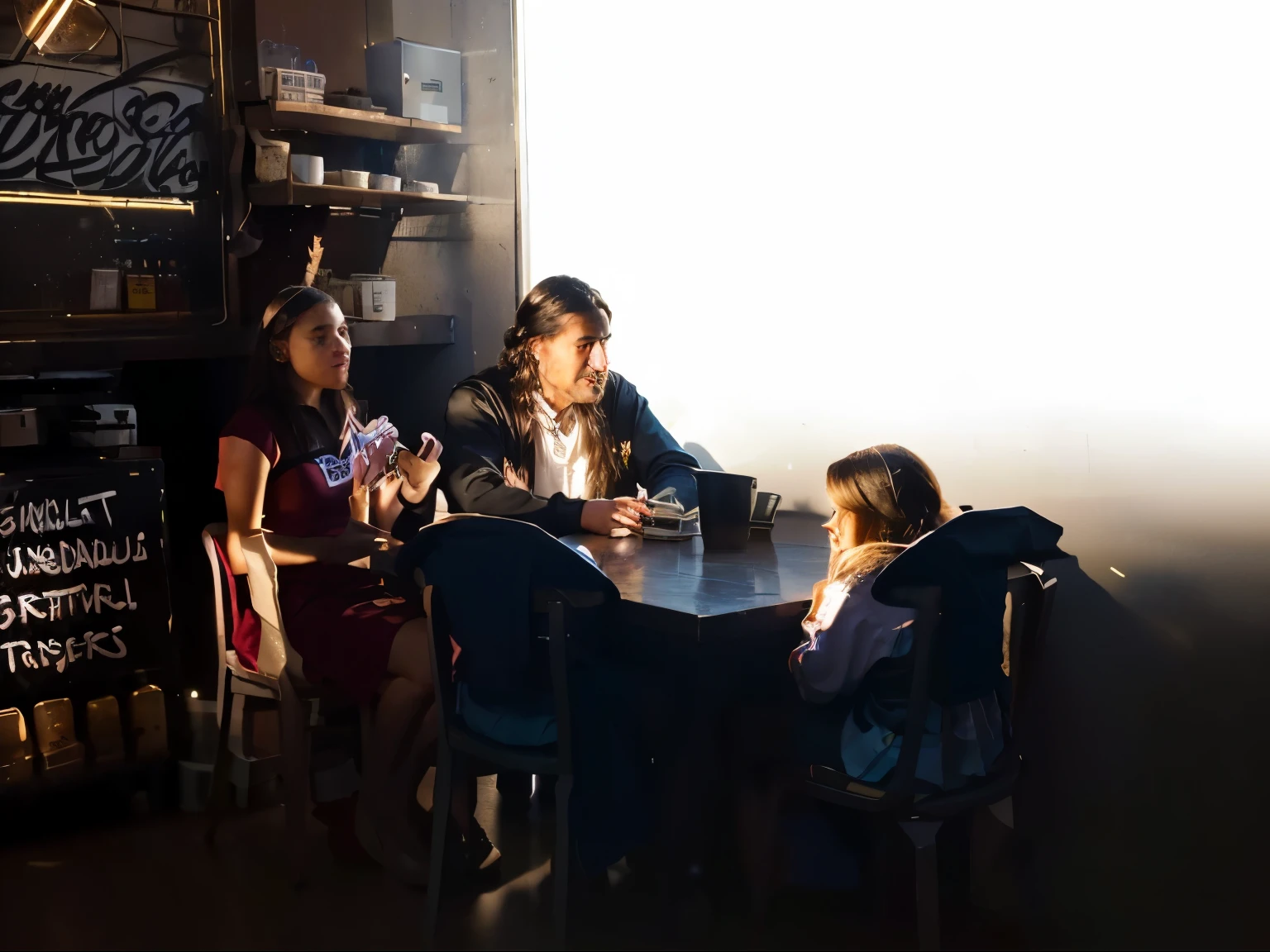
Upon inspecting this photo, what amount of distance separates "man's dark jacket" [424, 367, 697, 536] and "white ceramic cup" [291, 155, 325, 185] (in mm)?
756

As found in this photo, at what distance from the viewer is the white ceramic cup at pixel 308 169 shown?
10.6 ft

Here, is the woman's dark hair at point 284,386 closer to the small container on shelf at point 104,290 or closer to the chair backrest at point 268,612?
the chair backrest at point 268,612

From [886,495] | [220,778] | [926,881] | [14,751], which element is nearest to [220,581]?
[220,778]

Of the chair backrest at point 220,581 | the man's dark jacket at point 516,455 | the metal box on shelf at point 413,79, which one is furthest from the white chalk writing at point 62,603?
the metal box on shelf at point 413,79

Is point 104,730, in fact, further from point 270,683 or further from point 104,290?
point 104,290

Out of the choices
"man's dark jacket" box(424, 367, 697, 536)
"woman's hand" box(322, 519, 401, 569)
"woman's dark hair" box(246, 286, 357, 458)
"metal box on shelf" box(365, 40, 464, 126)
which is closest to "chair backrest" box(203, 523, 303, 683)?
"woman's hand" box(322, 519, 401, 569)

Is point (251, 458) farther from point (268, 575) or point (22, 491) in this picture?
point (22, 491)

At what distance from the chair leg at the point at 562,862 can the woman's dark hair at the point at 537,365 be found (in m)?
1.15

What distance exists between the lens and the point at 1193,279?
2.45 meters

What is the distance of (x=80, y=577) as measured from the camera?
289 cm

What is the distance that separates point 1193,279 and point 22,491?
8.75 feet

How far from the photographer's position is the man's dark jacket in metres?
2.83

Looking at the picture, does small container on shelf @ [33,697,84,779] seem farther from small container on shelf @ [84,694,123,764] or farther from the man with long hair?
the man with long hair

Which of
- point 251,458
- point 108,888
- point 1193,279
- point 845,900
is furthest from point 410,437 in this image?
point 1193,279
